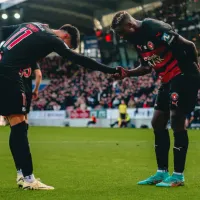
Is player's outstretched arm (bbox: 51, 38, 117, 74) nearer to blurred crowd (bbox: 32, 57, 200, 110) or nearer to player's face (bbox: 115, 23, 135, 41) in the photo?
player's face (bbox: 115, 23, 135, 41)

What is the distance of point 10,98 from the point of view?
225 inches

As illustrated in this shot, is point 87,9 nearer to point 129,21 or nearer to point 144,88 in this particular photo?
point 144,88

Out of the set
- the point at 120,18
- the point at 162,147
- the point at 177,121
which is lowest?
the point at 162,147

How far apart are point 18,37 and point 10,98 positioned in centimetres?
70

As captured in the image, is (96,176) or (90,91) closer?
(96,176)

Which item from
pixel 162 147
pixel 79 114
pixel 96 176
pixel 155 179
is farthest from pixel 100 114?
pixel 155 179

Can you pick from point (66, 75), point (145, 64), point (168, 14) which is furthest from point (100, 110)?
point (145, 64)

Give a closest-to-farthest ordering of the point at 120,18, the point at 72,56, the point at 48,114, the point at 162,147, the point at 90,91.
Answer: the point at 72,56
the point at 120,18
the point at 162,147
the point at 48,114
the point at 90,91

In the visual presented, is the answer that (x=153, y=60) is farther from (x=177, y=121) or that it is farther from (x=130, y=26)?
(x=177, y=121)

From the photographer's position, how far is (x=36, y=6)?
4384 cm

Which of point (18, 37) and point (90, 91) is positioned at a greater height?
point (18, 37)

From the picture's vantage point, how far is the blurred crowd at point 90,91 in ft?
102

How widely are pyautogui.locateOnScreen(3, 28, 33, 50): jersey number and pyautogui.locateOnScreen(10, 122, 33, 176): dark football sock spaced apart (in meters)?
0.90

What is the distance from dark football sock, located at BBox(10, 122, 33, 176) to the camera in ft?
19.0
